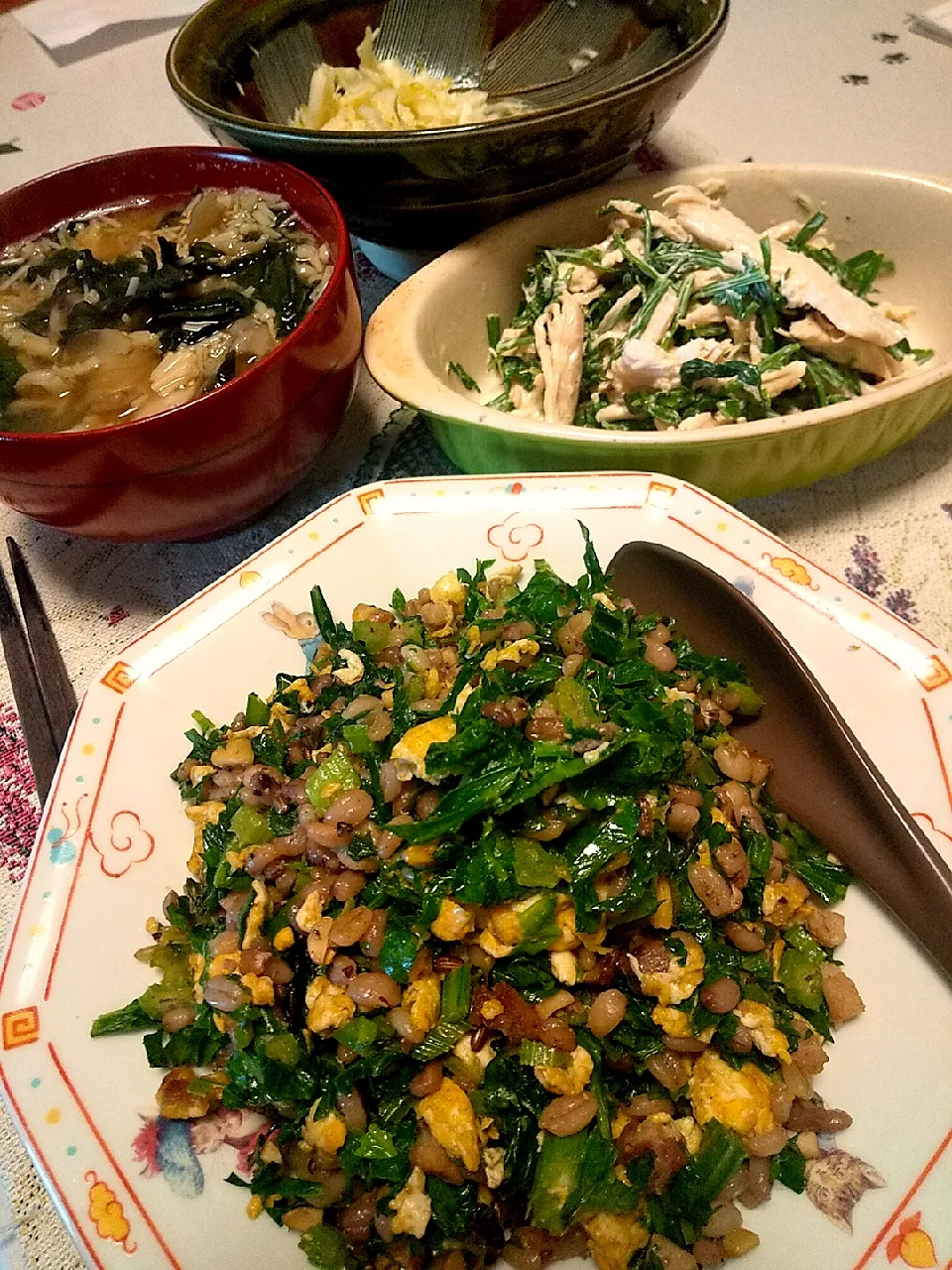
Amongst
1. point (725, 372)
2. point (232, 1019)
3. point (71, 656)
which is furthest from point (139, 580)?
point (725, 372)

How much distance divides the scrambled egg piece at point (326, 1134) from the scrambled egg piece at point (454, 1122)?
115 millimetres

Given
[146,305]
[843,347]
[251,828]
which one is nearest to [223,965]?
[251,828]

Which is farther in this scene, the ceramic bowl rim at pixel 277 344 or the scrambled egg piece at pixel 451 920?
the ceramic bowl rim at pixel 277 344

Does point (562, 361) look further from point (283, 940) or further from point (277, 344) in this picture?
point (283, 940)

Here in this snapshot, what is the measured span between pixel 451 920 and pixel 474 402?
48.9 inches

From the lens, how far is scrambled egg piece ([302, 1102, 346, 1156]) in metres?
1.25

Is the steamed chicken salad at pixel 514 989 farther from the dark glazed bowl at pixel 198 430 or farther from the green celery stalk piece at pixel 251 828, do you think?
the dark glazed bowl at pixel 198 430

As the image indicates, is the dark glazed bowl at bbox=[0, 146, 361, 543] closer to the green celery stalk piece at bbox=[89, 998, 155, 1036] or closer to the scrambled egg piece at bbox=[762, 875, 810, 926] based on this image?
the green celery stalk piece at bbox=[89, 998, 155, 1036]

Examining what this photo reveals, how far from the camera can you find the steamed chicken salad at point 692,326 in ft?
7.15

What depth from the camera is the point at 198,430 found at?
175 centimetres

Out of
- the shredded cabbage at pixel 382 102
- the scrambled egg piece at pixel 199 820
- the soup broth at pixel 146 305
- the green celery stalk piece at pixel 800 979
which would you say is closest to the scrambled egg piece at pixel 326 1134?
the scrambled egg piece at pixel 199 820

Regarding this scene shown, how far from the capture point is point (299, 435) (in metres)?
1.99

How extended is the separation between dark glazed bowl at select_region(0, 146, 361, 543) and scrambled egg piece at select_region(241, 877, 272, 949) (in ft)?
2.90

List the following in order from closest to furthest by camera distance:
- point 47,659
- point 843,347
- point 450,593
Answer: point 450,593, point 47,659, point 843,347
